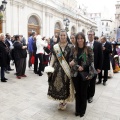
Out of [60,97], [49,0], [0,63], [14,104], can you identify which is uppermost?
[49,0]

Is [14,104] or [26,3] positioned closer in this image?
[14,104]

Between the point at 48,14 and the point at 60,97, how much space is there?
1975cm

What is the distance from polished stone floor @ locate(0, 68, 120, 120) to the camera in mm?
4129

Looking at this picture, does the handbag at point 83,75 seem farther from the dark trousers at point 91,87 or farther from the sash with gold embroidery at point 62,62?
the dark trousers at point 91,87

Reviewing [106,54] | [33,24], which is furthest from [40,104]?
[33,24]

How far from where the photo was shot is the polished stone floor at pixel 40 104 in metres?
4.13

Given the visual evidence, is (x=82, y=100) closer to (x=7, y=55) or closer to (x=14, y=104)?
(x=14, y=104)

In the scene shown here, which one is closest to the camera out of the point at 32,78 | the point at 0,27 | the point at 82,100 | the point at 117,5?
the point at 82,100

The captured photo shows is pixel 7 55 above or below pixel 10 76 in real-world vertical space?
above

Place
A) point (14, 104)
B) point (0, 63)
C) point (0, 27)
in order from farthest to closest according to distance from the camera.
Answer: point (0, 27), point (0, 63), point (14, 104)

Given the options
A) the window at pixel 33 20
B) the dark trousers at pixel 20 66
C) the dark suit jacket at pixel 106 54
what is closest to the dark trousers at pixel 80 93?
the dark suit jacket at pixel 106 54

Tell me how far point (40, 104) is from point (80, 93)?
120 centimetres

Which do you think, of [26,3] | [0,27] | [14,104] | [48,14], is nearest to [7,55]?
[14,104]

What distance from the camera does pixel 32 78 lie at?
7.61 meters
